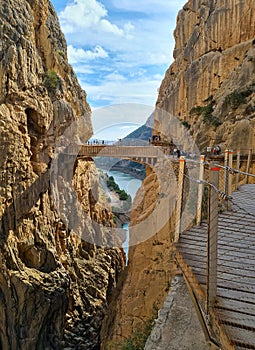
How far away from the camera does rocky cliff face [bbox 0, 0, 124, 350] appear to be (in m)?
12.6

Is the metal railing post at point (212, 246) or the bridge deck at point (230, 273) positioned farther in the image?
the metal railing post at point (212, 246)

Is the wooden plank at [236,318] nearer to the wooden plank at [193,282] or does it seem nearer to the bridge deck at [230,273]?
the bridge deck at [230,273]

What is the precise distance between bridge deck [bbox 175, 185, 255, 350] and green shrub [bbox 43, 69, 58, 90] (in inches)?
562

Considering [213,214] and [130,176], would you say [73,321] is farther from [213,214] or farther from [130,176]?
[130,176]

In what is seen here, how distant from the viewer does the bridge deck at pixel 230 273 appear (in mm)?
2146

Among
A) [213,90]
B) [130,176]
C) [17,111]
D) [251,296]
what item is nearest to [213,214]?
[251,296]

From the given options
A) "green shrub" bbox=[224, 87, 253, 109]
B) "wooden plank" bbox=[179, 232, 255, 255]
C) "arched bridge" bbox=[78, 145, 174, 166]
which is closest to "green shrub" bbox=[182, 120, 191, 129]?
"green shrub" bbox=[224, 87, 253, 109]

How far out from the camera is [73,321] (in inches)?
619

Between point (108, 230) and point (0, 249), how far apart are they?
45.3 feet

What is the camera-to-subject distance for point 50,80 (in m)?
16.2

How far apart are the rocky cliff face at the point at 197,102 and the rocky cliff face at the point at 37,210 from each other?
4.16 metres

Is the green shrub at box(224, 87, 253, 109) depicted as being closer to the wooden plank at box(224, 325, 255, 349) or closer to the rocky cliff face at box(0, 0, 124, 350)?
the rocky cliff face at box(0, 0, 124, 350)

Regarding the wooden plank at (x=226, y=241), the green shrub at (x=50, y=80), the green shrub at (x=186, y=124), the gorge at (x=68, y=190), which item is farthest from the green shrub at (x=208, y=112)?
the wooden plank at (x=226, y=241)

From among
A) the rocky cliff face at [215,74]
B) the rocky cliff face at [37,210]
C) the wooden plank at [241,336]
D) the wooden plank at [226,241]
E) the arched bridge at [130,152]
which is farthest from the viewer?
the rocky cliff face at [215,74]
